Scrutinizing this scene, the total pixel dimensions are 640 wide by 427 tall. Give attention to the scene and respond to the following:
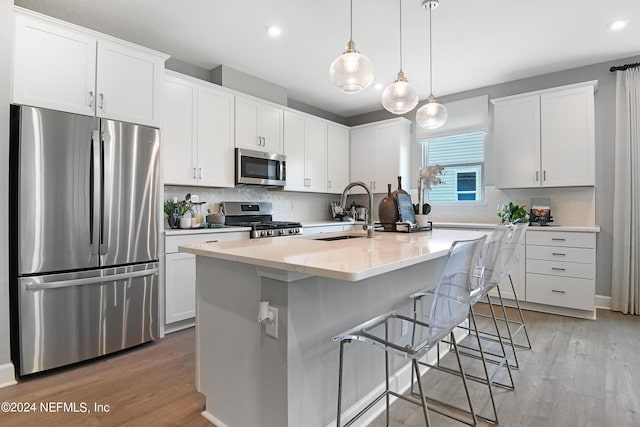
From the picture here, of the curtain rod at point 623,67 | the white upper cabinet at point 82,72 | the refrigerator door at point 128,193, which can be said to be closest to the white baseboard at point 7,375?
the refrigerator door at point 128,193

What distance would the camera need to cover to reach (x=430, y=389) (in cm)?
209

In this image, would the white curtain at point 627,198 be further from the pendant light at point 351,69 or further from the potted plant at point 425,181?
the pendant light at point 351,69

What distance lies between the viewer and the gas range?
3.75 m

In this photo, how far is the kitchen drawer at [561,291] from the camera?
3.41 metres

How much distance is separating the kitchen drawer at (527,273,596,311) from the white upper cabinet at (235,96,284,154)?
3472mm

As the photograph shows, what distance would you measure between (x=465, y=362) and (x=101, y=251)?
9.53ft

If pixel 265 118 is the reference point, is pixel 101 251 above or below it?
below

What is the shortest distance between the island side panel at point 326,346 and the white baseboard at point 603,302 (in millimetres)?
3297

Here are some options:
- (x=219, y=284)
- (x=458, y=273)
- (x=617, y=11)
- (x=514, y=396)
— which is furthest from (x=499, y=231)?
(x=617, y=11)

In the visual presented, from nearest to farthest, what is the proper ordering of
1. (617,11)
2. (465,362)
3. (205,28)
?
(465,362) → (617,11) → (205,28)

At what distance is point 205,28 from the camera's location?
3043 millimetres

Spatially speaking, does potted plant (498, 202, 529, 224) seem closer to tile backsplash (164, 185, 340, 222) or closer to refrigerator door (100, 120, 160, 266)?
tile backsplash (164, 185, 340, 222)

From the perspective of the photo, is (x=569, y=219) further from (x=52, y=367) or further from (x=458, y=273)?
(x=52, y=367)

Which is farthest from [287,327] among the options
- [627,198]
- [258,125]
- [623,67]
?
[623,67]
